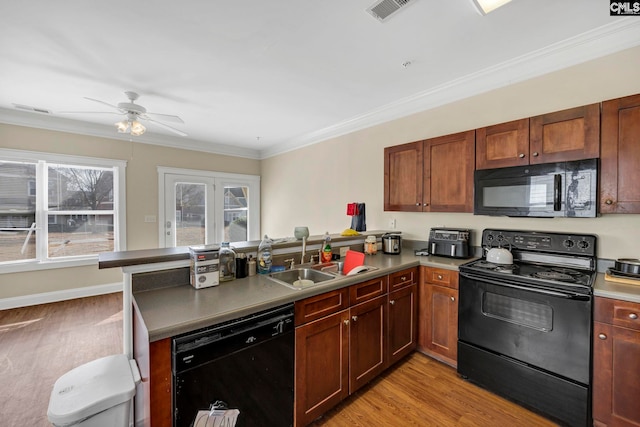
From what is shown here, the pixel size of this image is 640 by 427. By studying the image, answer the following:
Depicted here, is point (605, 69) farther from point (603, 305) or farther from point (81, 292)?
point (81, 292)

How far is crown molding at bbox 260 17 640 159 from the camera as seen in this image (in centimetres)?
198

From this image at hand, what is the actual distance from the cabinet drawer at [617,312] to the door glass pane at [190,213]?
18.4ft

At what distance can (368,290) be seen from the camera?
2072mm

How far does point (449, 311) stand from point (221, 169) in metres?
4.97

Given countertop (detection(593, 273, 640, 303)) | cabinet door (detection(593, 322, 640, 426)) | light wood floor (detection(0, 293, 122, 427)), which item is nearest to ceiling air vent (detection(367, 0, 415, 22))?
countertop (detection(593, 273, 640, 303))

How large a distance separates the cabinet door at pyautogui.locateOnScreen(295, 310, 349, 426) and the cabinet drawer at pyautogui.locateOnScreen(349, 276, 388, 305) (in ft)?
0.46

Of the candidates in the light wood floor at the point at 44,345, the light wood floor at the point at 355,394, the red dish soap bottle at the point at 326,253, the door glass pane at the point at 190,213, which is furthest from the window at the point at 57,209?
the red dish soap bottle at the point at 326,253

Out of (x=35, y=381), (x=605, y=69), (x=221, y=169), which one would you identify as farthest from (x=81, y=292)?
(x=605, y=69)

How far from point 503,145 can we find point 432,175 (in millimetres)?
655

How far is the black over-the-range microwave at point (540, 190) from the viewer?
1.91 m

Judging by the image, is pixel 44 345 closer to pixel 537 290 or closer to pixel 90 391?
pixel 90 391

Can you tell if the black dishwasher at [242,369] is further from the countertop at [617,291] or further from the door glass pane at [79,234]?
the door glass pane at [79,234]

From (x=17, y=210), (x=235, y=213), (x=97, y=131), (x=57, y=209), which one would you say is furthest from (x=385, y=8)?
(x=17, y=210)

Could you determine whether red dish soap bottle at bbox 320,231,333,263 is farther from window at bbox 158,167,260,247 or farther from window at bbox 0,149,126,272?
window at bbox 0,149,126,272
